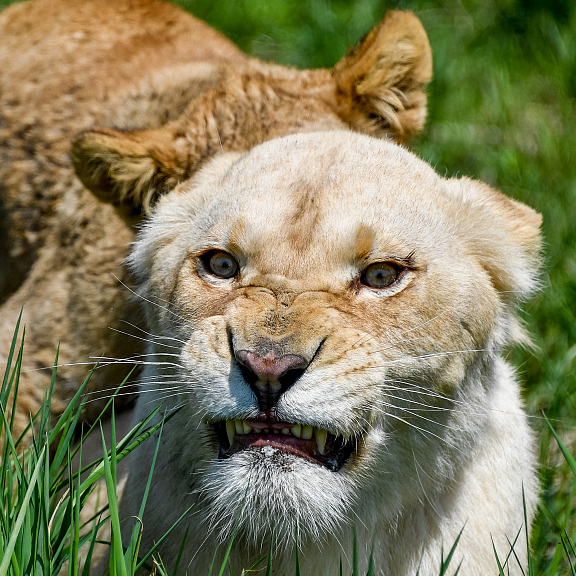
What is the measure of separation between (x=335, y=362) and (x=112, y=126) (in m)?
2.36

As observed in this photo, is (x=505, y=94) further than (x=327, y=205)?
Yes

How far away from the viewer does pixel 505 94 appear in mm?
6562

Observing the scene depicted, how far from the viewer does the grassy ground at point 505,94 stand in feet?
16.2

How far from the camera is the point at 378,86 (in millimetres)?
3961

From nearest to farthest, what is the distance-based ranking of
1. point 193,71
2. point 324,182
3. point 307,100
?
point 324,182 < point 307,100 < point 193,71

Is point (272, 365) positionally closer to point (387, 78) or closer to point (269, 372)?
point (269, 372)

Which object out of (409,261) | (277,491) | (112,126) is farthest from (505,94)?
(277,491)

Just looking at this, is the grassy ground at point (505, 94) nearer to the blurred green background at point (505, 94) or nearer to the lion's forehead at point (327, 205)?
the blurred green background at point (505, 94)

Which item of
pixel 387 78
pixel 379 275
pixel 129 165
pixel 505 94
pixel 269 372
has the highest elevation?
pixel 505 94

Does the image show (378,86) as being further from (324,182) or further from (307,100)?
(324,182)

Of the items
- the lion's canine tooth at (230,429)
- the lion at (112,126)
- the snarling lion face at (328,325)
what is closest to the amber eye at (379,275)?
the snarling lion face at (328,325)

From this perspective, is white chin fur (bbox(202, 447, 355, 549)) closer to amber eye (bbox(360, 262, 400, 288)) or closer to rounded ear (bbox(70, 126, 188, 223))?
amber eye (bbox(360, 262, 400, 288))

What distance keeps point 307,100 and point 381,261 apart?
1.44m

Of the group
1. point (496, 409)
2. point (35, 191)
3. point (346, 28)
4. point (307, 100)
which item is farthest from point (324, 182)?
point (346, 28)
